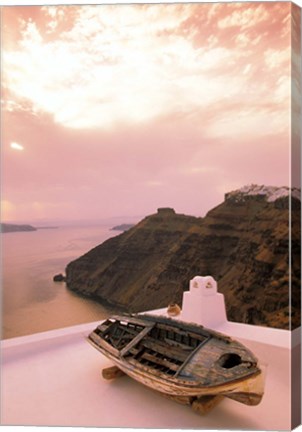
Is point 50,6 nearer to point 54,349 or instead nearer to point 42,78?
point 42,78

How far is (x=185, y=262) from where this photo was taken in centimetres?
1694

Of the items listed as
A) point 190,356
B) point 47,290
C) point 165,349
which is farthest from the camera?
point 47,290

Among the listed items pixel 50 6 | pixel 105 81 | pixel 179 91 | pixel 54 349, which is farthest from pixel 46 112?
pixel 54 349

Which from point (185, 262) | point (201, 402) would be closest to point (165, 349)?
point (201, 402)

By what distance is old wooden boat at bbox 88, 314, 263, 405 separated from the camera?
168 centimetres

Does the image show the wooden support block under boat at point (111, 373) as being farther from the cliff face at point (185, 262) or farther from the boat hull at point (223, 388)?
the cliff face at point (185, 262)

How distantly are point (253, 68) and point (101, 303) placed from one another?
12837mm

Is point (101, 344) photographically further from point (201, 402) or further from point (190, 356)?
point (201, 402)

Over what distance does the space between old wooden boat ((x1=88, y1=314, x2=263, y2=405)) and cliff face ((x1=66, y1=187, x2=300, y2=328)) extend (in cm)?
988

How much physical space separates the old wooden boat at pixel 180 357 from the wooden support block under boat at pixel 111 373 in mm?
139

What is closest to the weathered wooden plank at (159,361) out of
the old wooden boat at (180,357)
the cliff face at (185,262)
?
the old wooden boat at (180,357)

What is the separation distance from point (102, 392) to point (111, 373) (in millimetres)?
141

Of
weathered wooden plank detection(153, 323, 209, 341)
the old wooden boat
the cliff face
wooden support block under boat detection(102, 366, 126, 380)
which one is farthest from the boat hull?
the cliff face

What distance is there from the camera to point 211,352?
192 cm
